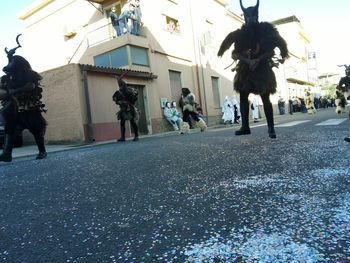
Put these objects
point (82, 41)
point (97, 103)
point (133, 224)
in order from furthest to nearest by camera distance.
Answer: point (82, 41) < point (97, 103) < point (133, 224)

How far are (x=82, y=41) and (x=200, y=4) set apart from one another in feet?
26.7

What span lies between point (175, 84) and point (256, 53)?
15.9 metres

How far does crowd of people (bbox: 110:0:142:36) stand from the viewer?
1856 cm

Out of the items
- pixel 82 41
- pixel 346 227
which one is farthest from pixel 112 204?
pixel 82 41

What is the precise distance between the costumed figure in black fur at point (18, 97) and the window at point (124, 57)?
12.3 metres

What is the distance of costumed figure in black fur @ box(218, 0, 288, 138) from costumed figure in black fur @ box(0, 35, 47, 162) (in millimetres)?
3091

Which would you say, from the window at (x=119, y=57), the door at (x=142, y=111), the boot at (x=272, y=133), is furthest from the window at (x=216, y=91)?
the boot at (x=272, y=133)

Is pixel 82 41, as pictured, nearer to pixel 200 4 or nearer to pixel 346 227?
pixel 200 4

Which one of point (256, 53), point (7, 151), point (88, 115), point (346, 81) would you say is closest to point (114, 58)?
point (88, 115)

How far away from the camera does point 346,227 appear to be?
1.40 m

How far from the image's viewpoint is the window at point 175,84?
21.2 m

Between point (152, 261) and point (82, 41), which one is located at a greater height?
point (82, 41)

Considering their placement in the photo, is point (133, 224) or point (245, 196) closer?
point (133, 224)

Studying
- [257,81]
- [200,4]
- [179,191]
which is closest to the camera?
[179,191]
